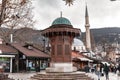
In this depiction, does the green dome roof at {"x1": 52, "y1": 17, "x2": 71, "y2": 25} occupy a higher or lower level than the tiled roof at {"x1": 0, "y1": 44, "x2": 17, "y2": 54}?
higher

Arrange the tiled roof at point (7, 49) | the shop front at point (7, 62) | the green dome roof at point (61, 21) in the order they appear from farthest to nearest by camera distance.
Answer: the tiled roof at point (7, 49) < the shop front at point (7, 62) < the green dome roof at point (61, 21)

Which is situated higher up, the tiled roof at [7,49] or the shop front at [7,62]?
the tiled roof at [7,49]

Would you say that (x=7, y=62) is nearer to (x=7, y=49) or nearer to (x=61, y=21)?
(x=7, y=49)

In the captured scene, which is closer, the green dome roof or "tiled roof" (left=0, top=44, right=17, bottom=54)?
the green dome roof

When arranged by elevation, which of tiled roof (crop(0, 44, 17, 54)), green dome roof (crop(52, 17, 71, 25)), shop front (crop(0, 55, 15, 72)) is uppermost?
green dome roof (crop(52, 17, 71, 25))

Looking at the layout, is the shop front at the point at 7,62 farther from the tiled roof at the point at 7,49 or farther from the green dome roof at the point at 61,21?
the green dome roof at the point at 61,21

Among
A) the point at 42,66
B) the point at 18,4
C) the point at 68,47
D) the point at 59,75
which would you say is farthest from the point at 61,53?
the point at 42,66

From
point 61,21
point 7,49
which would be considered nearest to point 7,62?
point 7,49

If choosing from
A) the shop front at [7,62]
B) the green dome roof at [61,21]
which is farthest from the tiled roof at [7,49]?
the green dome roof at [61,21]

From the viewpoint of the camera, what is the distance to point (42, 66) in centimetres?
4547

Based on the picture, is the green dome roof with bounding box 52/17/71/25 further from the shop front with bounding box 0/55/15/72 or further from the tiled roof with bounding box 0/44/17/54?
the tiled roof with bounding box 0/44/17/54

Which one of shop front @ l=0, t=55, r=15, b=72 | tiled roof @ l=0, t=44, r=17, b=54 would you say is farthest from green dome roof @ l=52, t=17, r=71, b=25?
tiled roof @ l=0, t=44, r=17, b=54

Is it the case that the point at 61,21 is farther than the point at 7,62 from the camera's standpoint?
No

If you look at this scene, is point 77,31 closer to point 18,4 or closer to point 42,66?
point 18,4
